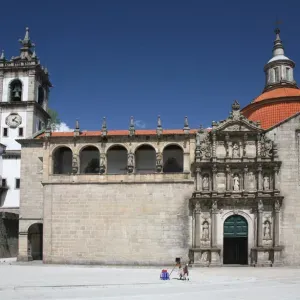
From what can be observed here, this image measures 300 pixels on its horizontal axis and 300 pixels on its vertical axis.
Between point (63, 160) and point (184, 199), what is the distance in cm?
1098

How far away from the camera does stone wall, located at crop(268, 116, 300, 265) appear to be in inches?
1307

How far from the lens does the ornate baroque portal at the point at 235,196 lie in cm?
3338

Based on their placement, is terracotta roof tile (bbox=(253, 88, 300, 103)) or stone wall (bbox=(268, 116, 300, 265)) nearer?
stone wall (bbox=(268, 116, 300, 265))

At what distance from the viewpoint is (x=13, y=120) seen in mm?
55406

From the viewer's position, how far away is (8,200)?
50.8 metres

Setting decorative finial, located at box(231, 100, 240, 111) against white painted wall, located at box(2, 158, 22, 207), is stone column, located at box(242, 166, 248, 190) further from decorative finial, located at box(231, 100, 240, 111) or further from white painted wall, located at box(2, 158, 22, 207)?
white painted wall, located at box(2, 158, 22, 207)

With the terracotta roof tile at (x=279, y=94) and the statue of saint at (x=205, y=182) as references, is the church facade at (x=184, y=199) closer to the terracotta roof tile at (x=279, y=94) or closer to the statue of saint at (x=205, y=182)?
the statue of saint at (x=205, y=182)

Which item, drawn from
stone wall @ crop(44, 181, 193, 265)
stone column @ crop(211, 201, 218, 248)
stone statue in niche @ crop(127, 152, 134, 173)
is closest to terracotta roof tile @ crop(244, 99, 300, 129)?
stone column @ crop(211, 201, 218, 248)

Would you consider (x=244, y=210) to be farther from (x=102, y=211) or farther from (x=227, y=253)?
(x=102, y=211)

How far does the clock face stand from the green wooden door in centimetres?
3088

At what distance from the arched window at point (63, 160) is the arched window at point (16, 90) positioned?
20.2 m

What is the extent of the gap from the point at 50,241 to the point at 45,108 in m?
28.1

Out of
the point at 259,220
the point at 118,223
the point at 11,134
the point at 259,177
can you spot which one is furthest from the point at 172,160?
the point at 11,134

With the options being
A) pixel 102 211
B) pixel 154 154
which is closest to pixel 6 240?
pixel 102 211
